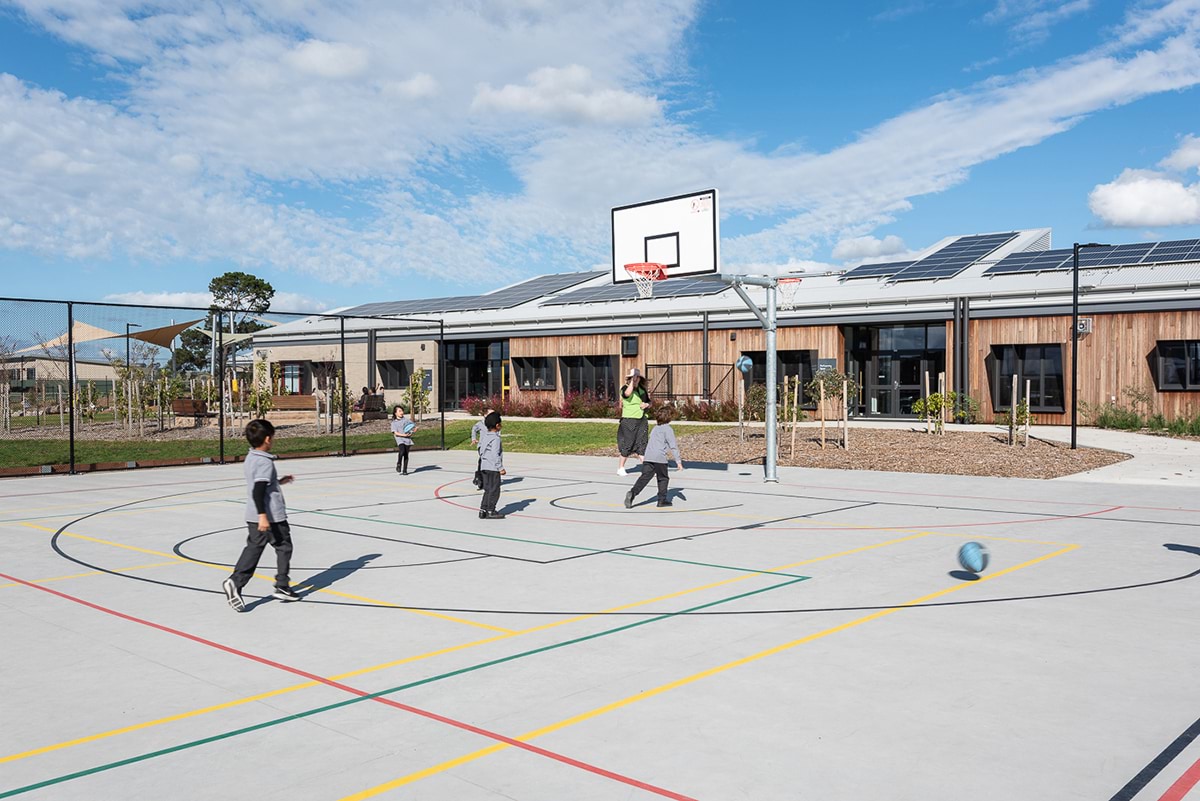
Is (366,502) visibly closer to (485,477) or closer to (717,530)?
(485,477)

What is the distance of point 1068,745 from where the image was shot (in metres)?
4.96

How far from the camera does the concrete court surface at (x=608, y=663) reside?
15.3 ft

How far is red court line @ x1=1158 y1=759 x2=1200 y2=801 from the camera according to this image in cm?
434

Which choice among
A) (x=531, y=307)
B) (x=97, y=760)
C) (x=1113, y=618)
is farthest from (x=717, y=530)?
(x=531, y=307)

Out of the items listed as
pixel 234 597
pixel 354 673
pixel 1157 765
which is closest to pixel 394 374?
pixel 234 597

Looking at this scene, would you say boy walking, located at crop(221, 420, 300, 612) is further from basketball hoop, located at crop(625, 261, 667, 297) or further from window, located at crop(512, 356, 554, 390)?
window, located at crop(512, 356, 554, 390)

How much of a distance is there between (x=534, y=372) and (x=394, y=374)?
26.2 ft

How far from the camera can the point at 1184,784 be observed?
4473 mm

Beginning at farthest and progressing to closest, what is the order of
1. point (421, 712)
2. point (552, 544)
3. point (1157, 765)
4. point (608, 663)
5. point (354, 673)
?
point (552, 544) → point (608, 663) → point (354, 673) → point (421, 712) → point (1157, 765)

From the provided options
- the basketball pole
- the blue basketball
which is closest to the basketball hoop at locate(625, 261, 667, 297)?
the basketball pole

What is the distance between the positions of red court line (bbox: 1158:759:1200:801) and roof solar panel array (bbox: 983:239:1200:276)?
101 ft

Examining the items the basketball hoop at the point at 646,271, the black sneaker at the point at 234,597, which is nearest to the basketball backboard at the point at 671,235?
the basketball hoop at the point at 646,271

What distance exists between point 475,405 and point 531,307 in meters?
6.94

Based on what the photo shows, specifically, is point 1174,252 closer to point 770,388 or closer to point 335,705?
point 770,388
